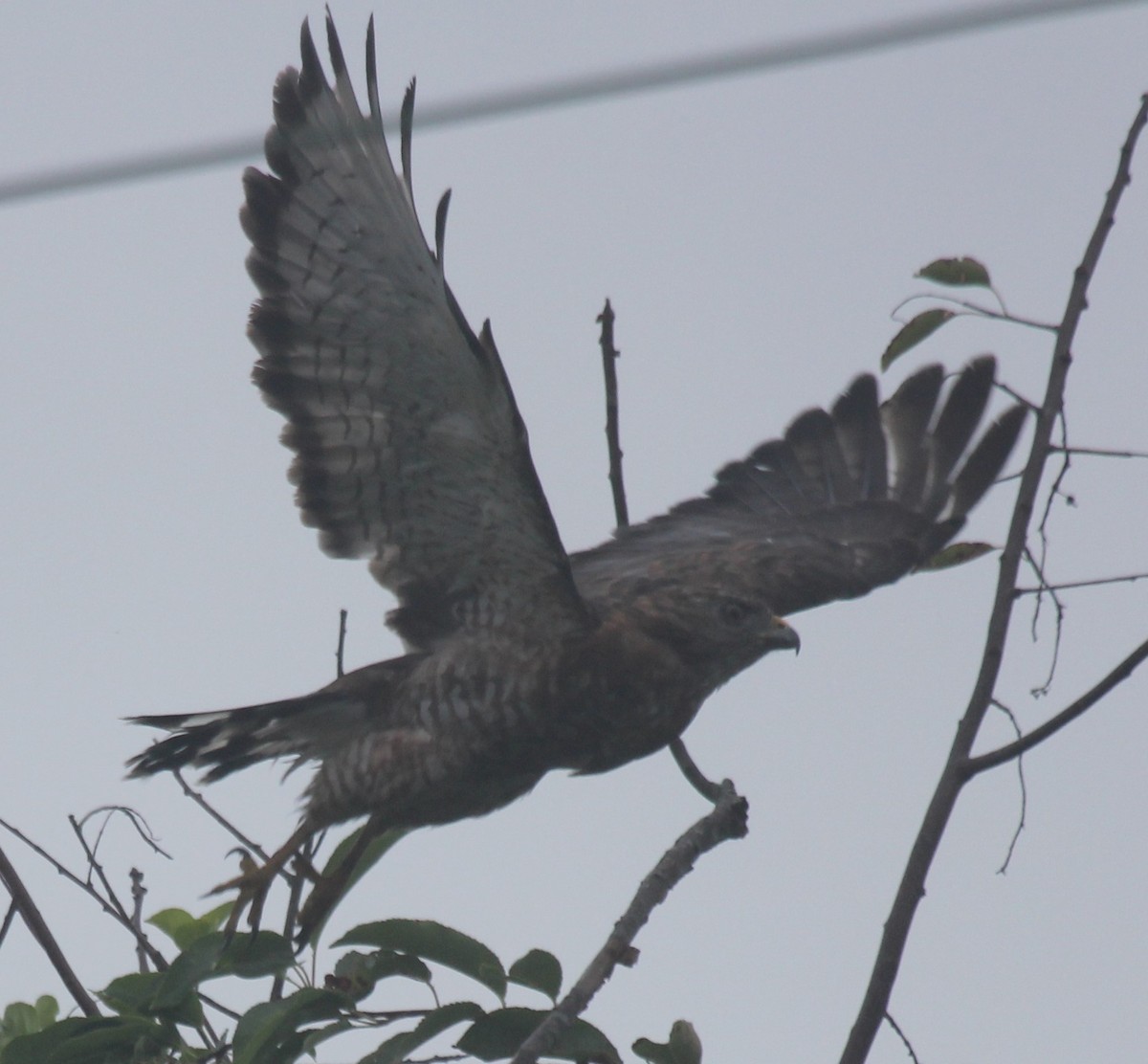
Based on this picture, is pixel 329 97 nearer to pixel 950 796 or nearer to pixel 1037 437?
pixel 1037 437

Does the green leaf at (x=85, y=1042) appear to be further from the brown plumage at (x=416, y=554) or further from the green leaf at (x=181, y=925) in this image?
the brown plumage at (x=416, y=554)

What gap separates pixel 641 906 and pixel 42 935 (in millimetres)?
1275

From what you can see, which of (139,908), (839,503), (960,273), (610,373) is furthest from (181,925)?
(839,503)

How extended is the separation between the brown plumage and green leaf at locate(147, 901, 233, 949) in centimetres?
76

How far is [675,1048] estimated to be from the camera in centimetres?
288

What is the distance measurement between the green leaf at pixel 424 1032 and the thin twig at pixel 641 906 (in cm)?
22

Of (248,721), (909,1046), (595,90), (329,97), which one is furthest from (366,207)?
(909,1046)

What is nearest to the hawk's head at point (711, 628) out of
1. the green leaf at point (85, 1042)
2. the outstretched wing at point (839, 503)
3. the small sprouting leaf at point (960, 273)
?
the outstretched wing at point (839, 503)

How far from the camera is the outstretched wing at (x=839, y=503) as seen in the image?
5691mm

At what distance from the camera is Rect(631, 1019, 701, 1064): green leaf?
287 cm

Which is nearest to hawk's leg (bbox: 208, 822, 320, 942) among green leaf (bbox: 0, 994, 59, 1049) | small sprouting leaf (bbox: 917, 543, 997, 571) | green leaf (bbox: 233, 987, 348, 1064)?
green leaf (bbox: 0, 994, 59, 1049)

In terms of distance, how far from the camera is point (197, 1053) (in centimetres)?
321

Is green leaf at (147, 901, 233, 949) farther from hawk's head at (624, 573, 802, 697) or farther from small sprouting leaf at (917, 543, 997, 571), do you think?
small sprouting leaf at (917, 543, 997, 571)

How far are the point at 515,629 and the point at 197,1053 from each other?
171cm
